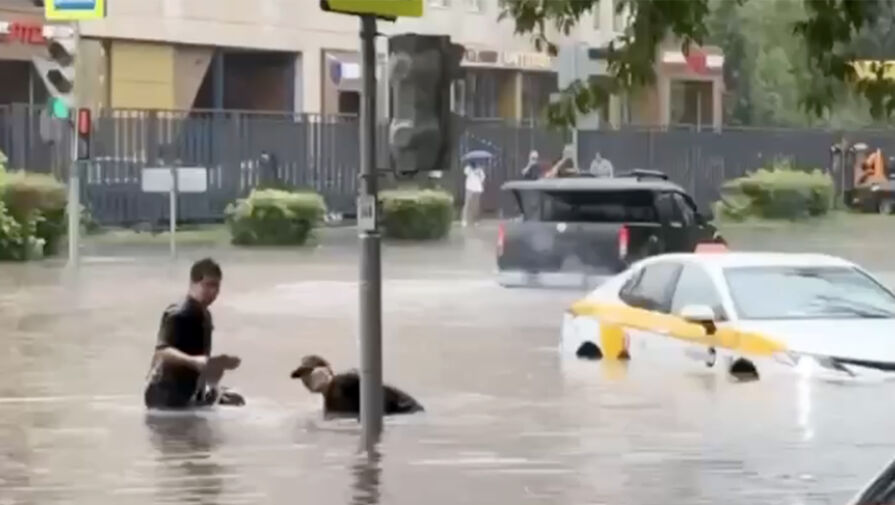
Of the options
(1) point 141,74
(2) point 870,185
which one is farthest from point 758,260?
A: (2) point 870,185

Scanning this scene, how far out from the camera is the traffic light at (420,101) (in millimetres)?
14852

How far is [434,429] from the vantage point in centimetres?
1645

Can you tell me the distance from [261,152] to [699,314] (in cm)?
3379

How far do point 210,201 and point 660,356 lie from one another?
1249 inches

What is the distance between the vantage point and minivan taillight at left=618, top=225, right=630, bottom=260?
106 ft

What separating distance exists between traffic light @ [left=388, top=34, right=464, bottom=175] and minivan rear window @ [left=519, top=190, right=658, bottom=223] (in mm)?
18526

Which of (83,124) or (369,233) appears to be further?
(83,124)

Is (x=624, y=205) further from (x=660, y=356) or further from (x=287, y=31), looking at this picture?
(x=287, y=31)

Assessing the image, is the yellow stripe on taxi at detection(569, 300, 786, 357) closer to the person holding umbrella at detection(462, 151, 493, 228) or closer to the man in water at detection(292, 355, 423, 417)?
the man in water at detection(292, 355, 423, 417)

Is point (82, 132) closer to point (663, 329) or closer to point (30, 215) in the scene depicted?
point (30, 215)

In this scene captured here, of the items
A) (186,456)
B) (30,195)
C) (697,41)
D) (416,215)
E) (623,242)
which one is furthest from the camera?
(416,215)

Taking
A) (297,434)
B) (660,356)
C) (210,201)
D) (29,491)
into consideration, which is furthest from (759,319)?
(210,201)

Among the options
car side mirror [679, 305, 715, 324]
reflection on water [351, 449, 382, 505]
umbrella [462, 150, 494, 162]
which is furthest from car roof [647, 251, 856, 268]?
umbrella [462, 150, 494, 162]

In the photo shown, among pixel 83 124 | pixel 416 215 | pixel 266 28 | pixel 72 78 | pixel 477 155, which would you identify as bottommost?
pixel 416 215
